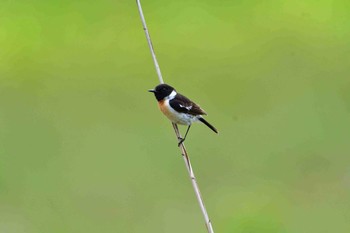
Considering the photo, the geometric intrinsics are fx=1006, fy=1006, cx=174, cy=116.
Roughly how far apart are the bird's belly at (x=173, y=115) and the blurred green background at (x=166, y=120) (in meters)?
1.68

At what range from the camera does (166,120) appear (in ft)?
24.5

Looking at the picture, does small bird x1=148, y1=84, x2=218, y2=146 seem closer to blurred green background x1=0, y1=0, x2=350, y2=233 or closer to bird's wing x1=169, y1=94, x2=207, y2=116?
bird's wing x1=169, y1=94, x2=207, y2=116

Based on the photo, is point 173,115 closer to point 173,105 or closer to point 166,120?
point 173,105

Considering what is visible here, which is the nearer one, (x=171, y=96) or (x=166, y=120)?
(x=171, y=96)

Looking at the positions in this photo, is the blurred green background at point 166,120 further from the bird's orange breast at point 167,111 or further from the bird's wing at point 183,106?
the bird's orange breast at point 167,111

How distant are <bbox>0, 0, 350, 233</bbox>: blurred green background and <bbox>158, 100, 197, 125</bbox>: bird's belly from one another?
168 centimetres

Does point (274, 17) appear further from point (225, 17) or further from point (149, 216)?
point (149, 216)

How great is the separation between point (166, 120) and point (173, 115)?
326cm

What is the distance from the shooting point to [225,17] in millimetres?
9812

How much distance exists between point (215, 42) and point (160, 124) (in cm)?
202

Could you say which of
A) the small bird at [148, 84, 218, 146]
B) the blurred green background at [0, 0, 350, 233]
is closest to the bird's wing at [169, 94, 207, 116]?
the small bird at [148, 84, 218, 146]

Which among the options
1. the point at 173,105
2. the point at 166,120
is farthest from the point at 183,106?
the point at 166,120

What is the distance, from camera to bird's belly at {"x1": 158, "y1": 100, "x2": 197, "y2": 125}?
13.8 feet

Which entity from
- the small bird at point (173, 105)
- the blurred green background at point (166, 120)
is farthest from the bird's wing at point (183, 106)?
the blurred green background at point (166, 120)
